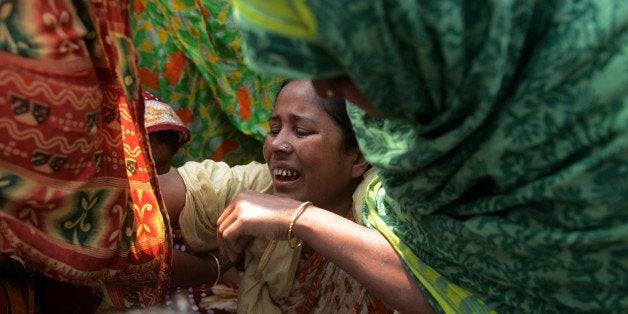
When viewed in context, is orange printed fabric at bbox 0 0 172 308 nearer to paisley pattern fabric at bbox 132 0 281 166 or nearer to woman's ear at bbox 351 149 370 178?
woman's ear at bbox 351 149 370 178

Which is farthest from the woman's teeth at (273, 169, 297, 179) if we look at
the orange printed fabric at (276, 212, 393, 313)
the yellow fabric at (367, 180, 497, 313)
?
the yellow fabric at (367, 180, 497, 313)

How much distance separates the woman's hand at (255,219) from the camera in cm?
168

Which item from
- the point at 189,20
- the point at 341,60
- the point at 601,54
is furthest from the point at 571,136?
the point at 189,20

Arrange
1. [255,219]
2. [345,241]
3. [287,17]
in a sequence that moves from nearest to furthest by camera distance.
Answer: [287,17], [345,241], [255,219]

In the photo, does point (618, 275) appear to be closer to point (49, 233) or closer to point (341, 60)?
point (341, 60)

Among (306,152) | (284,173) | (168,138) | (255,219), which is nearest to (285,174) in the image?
(284,173)

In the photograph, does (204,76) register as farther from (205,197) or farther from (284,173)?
(284,173)

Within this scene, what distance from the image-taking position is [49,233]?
1.23 m

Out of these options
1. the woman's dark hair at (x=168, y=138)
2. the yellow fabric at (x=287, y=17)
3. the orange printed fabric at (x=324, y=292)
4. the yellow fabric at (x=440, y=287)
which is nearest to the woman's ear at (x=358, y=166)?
the orange printed fabric at (x=324, y=292)

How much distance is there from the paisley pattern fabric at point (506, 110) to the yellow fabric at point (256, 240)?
0.89 metres

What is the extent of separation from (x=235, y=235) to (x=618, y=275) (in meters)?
1.02

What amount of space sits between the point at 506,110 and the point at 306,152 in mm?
1089

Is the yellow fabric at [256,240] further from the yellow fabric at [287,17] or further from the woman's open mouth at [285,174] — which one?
the yellow fabric at [287,17]

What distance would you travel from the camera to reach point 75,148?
1194 mm
